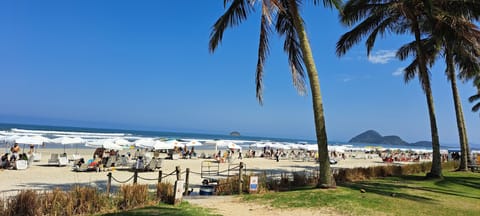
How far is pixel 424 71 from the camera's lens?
13172 mm

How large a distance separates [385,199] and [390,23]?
29.0 ft

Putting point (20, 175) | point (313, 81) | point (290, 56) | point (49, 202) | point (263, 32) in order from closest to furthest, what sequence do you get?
1. point (49, 202)
2. point (313, 81)
3. point (263, 32)
4. point (290, 56)
5. point (20, 175)

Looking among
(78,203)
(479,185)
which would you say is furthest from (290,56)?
(479,185)

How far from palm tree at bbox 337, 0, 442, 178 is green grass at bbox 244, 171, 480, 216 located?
10.2ft

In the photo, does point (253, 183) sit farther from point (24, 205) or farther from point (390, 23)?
point (390, 23)

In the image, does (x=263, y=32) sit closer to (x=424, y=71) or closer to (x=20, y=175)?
(x=424, y=71)

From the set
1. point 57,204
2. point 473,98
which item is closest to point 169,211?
point 57,204

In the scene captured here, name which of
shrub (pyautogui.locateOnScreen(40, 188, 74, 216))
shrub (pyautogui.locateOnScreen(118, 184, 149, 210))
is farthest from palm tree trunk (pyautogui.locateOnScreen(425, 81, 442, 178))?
shrub (pyautogui.locateOnScreen(40, 188, 74, 216))

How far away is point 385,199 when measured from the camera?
27.8ft

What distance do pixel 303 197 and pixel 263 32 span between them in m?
5.08

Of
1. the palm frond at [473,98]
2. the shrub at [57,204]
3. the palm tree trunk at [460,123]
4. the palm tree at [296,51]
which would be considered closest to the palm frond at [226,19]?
the palm tree at [296,51]

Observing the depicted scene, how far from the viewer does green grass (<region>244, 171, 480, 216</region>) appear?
736 centimetres

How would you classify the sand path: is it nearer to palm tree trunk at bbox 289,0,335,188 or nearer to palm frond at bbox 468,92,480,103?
palm tree trunk at bbox 289,0,335,188

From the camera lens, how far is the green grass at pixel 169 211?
654 centimetres
